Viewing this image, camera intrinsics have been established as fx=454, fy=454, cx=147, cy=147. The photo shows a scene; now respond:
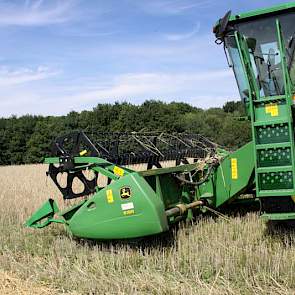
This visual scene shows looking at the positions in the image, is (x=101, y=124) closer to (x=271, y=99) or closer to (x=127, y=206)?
(x=127, y=206)

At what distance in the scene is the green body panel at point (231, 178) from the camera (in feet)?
16.2

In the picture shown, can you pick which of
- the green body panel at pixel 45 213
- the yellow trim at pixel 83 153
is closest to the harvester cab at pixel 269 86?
the yellow trim at pixel 83 153

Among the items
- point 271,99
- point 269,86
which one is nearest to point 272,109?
point 271,99

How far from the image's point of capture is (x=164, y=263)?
407 cm

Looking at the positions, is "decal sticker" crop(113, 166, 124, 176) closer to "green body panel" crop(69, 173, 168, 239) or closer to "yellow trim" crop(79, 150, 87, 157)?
"green body panel" crop(69, 173, 168, 239)

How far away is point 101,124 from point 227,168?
380 inches

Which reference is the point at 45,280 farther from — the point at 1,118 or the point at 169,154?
the point at 1,118

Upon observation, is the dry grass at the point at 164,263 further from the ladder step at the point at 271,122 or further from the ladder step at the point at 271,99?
the ladder step at the point at 271,99

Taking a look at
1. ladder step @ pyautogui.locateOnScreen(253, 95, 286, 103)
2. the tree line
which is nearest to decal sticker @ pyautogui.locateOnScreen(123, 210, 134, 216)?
ladder step @ pyautogui.locateOnScreen(253, 95, 286, 103)

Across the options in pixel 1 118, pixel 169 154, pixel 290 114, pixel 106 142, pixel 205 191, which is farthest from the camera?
pixel 1 118

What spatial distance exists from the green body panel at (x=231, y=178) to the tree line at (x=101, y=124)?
8374 mm

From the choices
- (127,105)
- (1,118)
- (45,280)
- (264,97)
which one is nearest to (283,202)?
(264,97)

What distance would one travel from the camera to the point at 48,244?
201 inches

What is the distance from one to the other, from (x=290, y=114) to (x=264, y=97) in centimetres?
59
